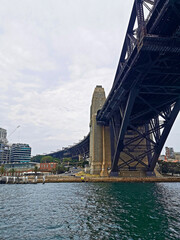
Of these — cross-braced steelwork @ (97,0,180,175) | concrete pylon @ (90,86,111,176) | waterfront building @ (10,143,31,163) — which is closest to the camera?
cross-braced steelwork @ (97,0,180,175)

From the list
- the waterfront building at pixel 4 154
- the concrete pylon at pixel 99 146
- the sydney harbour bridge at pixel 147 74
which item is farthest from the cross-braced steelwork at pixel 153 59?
the waterfront building at pixel 4 154

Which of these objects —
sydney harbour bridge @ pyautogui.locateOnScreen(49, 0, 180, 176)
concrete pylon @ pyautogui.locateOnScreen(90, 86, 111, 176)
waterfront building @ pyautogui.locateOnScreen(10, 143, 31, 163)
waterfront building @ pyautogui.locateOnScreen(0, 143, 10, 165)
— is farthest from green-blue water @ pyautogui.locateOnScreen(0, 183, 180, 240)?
waterfront building @ pyautogui.locateOnScreen(0, 143, 10, 165)

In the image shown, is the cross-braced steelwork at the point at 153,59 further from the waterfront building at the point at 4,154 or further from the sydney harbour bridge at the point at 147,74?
the waterfront building at the point at 4,154

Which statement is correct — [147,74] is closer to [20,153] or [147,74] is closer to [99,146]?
[99,146]

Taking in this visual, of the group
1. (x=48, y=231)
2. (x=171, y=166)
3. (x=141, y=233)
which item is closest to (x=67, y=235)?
(x=48, y=231)

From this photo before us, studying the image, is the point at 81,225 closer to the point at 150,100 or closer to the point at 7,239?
the point at 7,239

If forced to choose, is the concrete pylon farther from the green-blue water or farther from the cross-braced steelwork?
the green-blue water

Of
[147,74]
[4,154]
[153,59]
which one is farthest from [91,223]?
[4,154]

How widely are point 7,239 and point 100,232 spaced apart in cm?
550

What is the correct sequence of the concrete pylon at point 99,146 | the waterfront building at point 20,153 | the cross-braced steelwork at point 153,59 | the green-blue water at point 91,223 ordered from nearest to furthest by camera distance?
the green-blue water at point 91,223 → the cross-braced steelwork at point 153,59 → the concrete pylon at point 99,146 → the waterfront building at point 20,153

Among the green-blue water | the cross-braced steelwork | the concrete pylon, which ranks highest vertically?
the cross-braced steelwork

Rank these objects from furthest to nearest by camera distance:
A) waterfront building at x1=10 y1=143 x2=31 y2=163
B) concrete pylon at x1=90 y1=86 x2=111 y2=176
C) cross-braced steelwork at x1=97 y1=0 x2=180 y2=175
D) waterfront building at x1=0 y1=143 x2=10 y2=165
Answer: waterfront building at x1=0 y1=143 x2=10 y2=165
waterfront building at x1=10 y1=143 x2=31 y2=163
concrete pylon at x1=90 y1=86 x2=111 y2=176
cross-braced steelwork at x1=97 y1=0 x2=180 y2=175

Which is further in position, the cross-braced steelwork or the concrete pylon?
the concrete pylon

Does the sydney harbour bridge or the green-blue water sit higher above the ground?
the sydney harbour bridge
